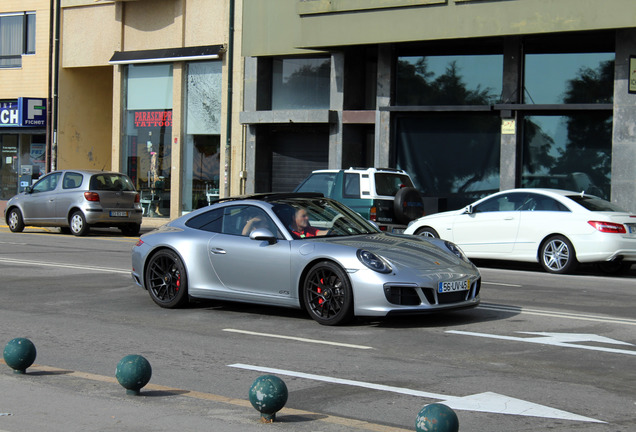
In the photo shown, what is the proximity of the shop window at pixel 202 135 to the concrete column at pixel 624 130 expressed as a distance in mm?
12784

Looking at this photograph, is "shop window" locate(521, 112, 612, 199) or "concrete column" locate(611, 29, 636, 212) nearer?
"concrete column" locate(611, 29, 636, 212)

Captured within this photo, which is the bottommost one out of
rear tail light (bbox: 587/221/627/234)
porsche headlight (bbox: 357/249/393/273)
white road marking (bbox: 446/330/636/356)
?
white road marking (bbox: 446/330/636/356)

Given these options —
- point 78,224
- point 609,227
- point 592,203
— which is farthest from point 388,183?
point 78,224

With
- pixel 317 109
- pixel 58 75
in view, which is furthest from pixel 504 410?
pixel 58 75

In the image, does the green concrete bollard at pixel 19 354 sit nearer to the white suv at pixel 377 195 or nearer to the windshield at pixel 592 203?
the windshield at pixel 592 203

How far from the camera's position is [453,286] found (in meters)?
9.17

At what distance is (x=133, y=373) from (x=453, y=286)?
4.05 metres

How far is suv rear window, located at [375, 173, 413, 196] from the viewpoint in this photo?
18.8 metres

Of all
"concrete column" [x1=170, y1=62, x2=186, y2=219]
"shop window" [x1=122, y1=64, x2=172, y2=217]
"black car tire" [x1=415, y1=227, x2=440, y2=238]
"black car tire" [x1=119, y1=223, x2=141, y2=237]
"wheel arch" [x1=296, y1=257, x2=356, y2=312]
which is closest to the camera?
"wheel arch" [x1=296, y1=257, x2=356, y2=312]

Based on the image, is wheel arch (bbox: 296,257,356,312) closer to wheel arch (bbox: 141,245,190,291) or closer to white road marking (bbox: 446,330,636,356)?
white road marking (bbox: 446,330,636,356)

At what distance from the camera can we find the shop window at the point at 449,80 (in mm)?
23625

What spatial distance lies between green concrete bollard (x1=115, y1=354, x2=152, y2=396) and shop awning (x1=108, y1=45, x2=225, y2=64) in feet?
75.9

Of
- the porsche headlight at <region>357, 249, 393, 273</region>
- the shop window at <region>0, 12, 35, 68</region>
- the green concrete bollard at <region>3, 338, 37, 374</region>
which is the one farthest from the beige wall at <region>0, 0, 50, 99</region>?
the green concrete bollard at <region>3, 338, 37, 374</region>

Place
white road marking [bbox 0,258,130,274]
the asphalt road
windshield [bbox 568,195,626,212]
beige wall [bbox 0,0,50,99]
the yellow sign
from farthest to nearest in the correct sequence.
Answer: beige wall [bbox 0,0,50,99], the yellow sign, windshield [bbox 568,195,626,212], white road marking [bbox 0,258,130,274], the asphalt road
